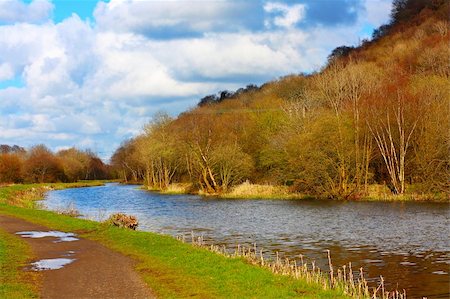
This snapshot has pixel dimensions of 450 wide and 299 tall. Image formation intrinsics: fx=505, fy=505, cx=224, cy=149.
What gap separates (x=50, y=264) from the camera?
18250 millimetres

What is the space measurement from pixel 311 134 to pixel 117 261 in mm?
40059

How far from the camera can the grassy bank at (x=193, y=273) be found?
13977mm

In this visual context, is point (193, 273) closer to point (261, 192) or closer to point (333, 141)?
point (333, 141)

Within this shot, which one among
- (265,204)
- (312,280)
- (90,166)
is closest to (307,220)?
(265,204)

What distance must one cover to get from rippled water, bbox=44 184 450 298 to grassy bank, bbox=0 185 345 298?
4.46m

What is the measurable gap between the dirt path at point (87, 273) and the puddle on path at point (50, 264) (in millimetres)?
274

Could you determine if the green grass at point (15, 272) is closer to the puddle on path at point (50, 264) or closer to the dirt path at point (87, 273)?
the dirt path at point (87, 273)

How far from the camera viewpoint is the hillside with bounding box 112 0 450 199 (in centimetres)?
5259

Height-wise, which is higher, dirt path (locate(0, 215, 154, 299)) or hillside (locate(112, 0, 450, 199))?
hillside (locate(112, 0, 450, 199))

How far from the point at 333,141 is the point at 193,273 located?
40.6m

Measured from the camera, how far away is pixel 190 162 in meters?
77.8

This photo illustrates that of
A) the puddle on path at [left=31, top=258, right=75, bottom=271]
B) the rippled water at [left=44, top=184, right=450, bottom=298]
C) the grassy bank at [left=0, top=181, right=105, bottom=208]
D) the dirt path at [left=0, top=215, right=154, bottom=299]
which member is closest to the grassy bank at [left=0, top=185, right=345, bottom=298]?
the dirt path at [left=0, top=215, right=154, bottom=299]

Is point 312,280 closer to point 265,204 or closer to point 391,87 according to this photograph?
point 265,204

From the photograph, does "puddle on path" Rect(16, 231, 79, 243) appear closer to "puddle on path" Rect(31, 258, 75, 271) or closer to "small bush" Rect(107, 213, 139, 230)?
"small bush" Rect(107, 213, 139, 230)
